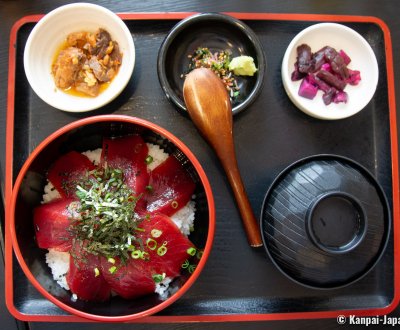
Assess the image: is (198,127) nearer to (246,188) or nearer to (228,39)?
(246,188)

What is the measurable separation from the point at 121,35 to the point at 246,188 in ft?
2.40

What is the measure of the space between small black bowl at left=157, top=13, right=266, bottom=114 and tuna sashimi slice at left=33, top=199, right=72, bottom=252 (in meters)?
0.54

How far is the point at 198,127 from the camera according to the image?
1527mm

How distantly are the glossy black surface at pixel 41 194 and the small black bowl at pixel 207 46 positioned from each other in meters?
0.21

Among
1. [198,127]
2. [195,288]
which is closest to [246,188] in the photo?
[198,127]

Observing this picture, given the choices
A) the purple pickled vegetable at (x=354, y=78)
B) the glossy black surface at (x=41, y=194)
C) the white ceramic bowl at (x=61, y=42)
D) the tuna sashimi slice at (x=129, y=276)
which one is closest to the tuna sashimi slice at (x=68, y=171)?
the glossy black surface at (x=41, y=194)

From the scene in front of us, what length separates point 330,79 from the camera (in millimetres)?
1658

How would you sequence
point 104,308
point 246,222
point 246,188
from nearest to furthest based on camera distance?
point 104,308
point 246,222
point 246,188

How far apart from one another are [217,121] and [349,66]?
2.06 ft

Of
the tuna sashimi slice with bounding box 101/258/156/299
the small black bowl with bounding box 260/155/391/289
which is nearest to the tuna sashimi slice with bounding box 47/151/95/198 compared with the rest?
the tuna sashimi slice with bounding box 101/258/156/299

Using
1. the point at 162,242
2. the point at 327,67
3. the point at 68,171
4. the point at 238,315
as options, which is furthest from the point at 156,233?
the point at 327,67

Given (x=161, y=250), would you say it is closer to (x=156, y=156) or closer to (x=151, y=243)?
(x=151, y=243)

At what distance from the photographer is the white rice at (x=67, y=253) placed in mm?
1501

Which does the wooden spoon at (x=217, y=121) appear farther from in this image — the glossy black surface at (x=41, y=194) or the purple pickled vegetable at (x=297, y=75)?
the purple pickled vegetable at (x=297, y=75)
